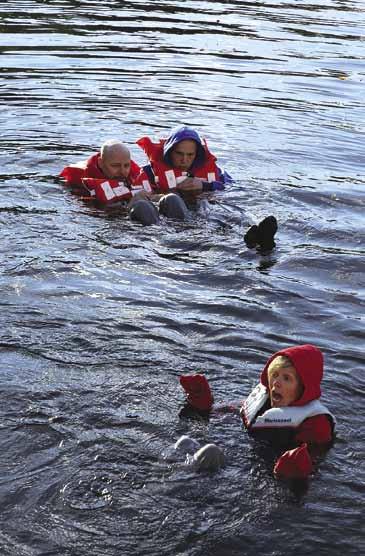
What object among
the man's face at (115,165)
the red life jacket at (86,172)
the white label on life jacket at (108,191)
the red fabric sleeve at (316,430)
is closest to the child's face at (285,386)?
the red fabric sleeve at (316,430)

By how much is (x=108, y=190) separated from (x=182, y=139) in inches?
47.0

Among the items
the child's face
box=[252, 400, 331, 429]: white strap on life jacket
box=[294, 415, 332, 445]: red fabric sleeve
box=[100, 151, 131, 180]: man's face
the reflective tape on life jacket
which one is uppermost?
box=[100, 151, 131, 180]: man's face

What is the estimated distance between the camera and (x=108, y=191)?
10961 mm

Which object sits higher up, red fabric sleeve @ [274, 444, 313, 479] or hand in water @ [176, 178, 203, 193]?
hand in water @ [176, 178, 203, 193]

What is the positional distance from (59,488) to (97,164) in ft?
21.5

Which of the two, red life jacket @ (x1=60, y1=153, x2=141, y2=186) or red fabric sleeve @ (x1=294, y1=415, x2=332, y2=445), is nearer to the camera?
red fabric sleeve @ (x1=294, y1=415, x2=332, y2=445)

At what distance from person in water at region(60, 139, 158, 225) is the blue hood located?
0.47m

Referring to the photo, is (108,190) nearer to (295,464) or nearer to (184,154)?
(184,154)

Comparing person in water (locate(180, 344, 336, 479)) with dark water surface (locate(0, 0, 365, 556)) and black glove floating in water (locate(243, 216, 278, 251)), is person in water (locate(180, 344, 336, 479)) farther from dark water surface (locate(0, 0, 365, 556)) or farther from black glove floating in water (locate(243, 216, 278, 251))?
black glove floating in water (locate(243, 216, 278, 251))

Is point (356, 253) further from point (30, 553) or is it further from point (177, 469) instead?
point (30, 553)

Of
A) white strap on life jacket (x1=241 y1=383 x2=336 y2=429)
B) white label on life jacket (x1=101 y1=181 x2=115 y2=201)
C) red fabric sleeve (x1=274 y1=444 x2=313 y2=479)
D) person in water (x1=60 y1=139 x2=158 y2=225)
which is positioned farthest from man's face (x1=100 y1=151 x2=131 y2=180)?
red fabric sleeve (x1=274 y1=444 x2=313 y2=479)

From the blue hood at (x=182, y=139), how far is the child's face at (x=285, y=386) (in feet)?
19.7

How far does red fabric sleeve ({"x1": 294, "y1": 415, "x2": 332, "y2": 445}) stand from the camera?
19.1 ft

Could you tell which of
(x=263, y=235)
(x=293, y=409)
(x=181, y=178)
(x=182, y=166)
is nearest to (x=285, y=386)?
(x=293, y=409)
